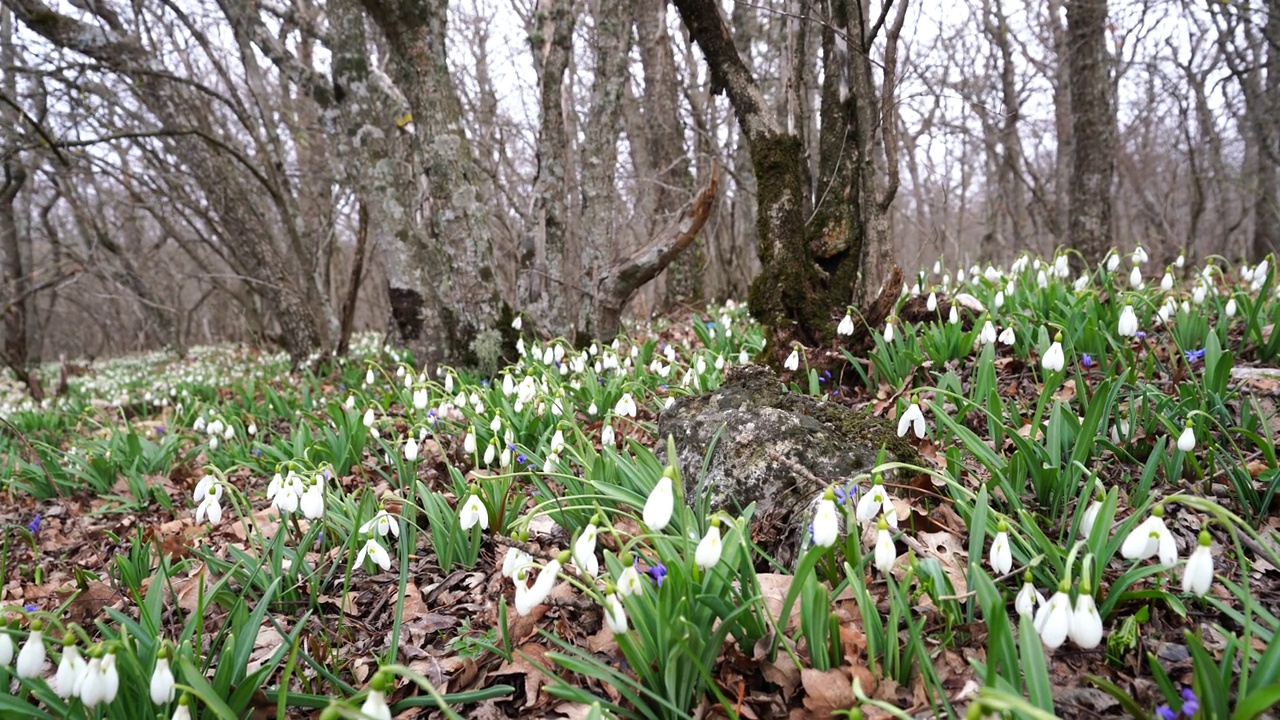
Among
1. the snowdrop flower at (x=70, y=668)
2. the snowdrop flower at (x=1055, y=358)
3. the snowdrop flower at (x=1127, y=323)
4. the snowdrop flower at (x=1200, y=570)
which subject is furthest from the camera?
the snowdrop flower at (x=1127, y=323)

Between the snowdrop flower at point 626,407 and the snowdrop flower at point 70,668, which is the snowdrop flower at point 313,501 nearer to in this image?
the snowdrop flower at point 70,668

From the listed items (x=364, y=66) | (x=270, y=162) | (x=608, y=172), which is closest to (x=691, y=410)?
(x=608, y=172)

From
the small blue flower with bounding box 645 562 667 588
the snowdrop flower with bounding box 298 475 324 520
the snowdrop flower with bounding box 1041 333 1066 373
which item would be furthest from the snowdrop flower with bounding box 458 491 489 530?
the snowdrop flower with bounding box 1041 333 1066 373

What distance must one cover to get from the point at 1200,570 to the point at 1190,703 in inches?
9.9

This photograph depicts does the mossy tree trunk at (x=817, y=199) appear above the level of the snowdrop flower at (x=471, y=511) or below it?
above

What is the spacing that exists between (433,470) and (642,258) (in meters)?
2.84

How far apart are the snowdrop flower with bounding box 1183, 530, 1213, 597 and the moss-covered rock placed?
0.88 metres

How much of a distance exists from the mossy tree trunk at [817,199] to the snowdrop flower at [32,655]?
3.28 m

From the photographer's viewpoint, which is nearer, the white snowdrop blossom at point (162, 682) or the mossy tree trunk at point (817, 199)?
the white snowdrop blossom at point (162, 682)

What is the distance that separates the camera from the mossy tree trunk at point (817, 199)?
3.86 meters

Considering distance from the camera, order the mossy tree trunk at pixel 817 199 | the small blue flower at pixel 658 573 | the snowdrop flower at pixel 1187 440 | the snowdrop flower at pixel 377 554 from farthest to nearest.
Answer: the mossy tree trunk at pixel 817 199 → the snowdrop flower at pixel 377 554 → the snowdrop flower at pixel 1187 440 → the small blue flower at pixel 658 573

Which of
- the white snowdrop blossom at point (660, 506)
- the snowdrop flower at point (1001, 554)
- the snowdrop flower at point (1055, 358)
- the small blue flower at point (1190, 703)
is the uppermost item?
the snowdrop flower at point (1055, 358)

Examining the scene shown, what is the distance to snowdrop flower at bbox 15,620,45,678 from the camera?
148 centimetres

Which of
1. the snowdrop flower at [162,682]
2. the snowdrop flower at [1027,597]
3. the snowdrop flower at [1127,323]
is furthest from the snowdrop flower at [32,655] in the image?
the snowdrop flower at [1127,323]
